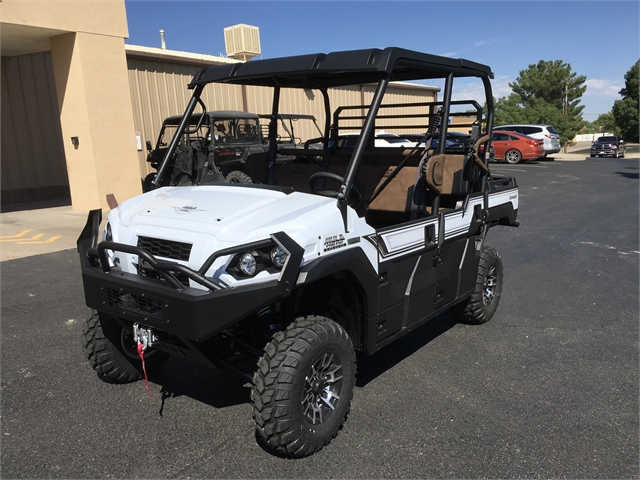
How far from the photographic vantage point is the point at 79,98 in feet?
36.1

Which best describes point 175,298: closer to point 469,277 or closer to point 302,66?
point 302,66

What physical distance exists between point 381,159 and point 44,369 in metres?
3.03

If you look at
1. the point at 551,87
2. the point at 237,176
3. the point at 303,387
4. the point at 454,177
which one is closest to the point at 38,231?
the point at 237,176

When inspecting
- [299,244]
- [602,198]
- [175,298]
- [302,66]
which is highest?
[302,66]

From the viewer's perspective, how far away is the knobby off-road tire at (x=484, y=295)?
15.6ft

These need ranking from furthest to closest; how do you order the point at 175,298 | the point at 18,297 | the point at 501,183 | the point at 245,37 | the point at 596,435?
the point at 245,37 → the point at 18,297 → the point at 501,183 → the point at 596,435 → the point at 175,298

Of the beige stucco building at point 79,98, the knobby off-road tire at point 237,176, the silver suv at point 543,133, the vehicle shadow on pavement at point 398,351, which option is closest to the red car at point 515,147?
the silver suv at point 543,133

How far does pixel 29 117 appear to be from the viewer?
1424 centimetres

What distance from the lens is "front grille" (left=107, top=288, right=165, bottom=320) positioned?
279cm

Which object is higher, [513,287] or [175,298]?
[175,298]

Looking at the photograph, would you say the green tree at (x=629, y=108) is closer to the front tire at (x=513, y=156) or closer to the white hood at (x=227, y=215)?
the front tire at (x=513, y=156)

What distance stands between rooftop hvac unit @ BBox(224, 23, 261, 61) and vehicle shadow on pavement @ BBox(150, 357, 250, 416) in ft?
61.2

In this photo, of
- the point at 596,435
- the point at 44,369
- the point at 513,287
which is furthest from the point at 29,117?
the point at 596,435

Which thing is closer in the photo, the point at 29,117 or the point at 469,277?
the point at 469,277
